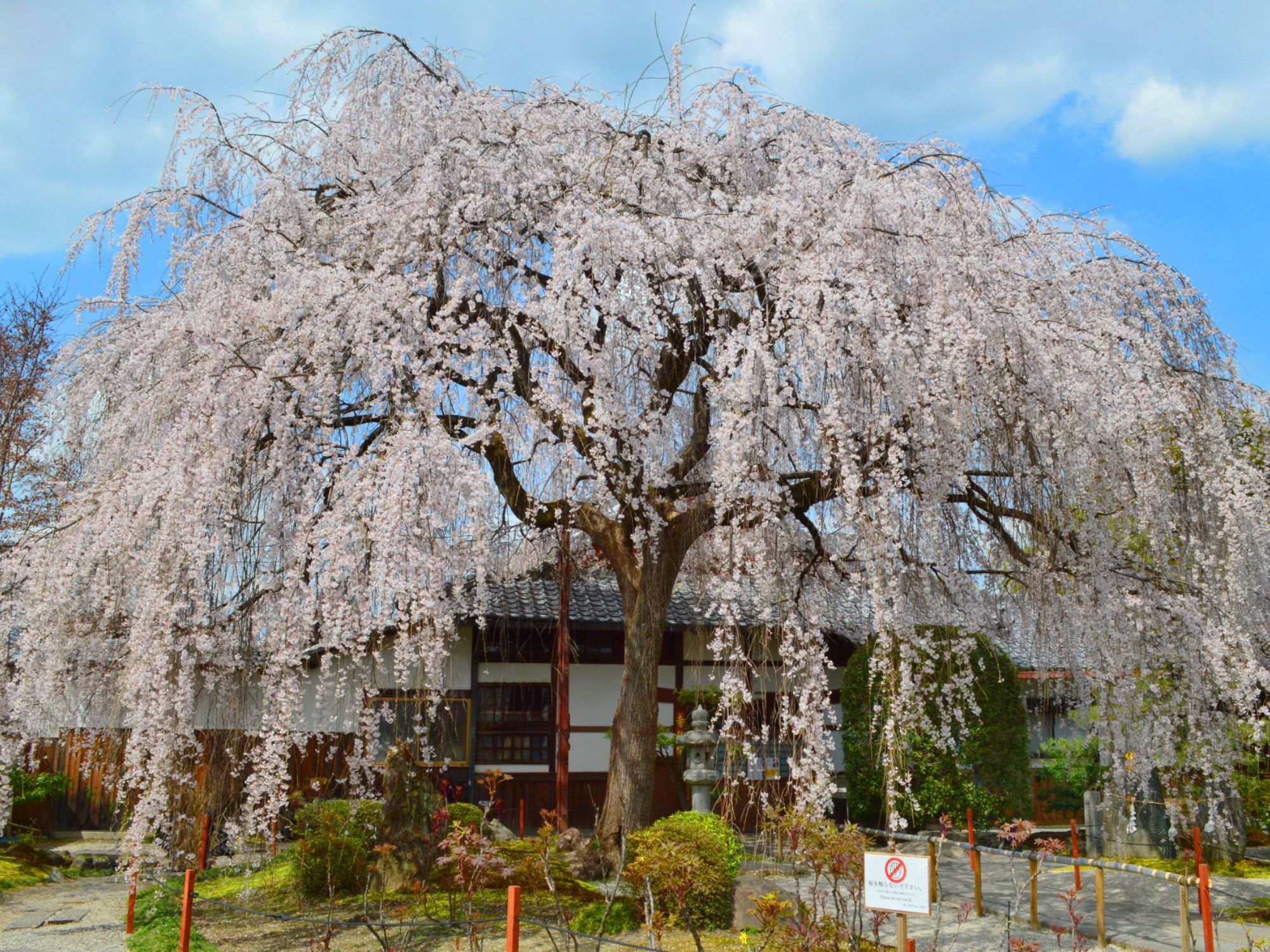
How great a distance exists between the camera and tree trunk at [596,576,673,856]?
8.54 metres

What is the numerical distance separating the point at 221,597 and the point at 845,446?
15.4 feet

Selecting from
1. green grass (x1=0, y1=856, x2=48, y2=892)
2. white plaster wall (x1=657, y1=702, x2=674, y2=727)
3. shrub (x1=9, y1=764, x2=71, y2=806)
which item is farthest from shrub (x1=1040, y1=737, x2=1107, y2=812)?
shrub (x1=9, y1=764, x2=71, y2=806)

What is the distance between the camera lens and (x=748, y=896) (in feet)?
25.5

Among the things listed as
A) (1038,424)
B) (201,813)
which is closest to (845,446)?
(1038,424)

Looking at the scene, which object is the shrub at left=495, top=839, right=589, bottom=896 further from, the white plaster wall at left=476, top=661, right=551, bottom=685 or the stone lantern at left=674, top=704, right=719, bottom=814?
the white plaster wall at left=476, top=661, right=551, bottom=685

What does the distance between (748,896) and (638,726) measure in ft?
5.41

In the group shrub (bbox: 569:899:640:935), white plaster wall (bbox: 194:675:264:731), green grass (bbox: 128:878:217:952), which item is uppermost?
white plaster wall (bbox: 194:675:264:731)

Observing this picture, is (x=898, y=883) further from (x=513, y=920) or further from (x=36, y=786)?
(x=36, y=786)

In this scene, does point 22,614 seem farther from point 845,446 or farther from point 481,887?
point 845,446

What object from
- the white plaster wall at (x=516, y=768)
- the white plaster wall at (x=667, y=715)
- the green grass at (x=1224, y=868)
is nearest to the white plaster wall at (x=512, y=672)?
the white plaster wall at (x=516, y=768)

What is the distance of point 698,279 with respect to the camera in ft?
24.7

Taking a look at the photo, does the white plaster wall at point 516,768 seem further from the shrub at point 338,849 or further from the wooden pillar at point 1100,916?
the wooden pillar at point 1100,916

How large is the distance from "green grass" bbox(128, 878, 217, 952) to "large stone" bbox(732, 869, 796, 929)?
392 centimetres

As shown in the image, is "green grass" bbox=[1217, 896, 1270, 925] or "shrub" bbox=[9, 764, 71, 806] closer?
"green grass" bbox=[1217, 896, 1270, 925]
